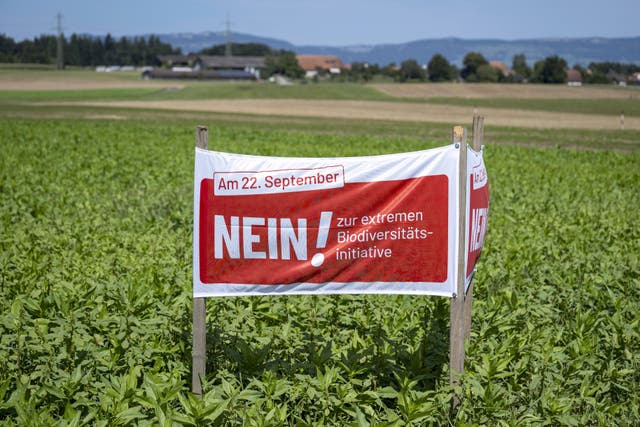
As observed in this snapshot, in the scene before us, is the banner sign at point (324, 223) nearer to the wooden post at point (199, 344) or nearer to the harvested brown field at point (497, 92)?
the wooden post at point (199, 344)

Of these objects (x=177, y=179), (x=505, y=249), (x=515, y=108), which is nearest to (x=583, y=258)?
(x=505, y=249)

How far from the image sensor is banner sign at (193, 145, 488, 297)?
5254 mm

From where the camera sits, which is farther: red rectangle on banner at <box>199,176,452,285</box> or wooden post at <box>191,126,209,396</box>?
wooden post at <box>191,126,209,396</box>

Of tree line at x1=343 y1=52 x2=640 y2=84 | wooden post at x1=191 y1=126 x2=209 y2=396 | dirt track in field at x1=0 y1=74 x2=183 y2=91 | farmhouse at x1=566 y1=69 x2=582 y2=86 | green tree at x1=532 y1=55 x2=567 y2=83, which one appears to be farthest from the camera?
farmhouse at x1=566 y1=69 x2=582 y2=86

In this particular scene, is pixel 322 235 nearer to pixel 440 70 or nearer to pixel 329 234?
pixel 329 234

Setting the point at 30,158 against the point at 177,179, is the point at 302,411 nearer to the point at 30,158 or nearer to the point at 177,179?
the point at 177,179

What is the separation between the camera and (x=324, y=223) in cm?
527

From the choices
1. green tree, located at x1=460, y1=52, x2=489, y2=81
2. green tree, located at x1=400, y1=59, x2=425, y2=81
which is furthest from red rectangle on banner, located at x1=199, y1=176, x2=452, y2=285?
green tree, located at x1=460, y1=52, x2=489, y2=81

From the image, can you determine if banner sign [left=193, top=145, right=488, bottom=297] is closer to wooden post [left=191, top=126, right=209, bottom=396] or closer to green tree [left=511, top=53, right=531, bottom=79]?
wooden post [left=191, top=126, right=209, bottom=396]

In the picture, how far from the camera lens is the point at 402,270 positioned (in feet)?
17.4

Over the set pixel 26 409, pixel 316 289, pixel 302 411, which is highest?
pixel 316 289

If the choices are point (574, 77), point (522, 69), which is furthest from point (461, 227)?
point (522, 69)

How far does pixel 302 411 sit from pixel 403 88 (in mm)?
105932

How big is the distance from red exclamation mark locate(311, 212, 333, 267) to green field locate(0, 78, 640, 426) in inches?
34.8
